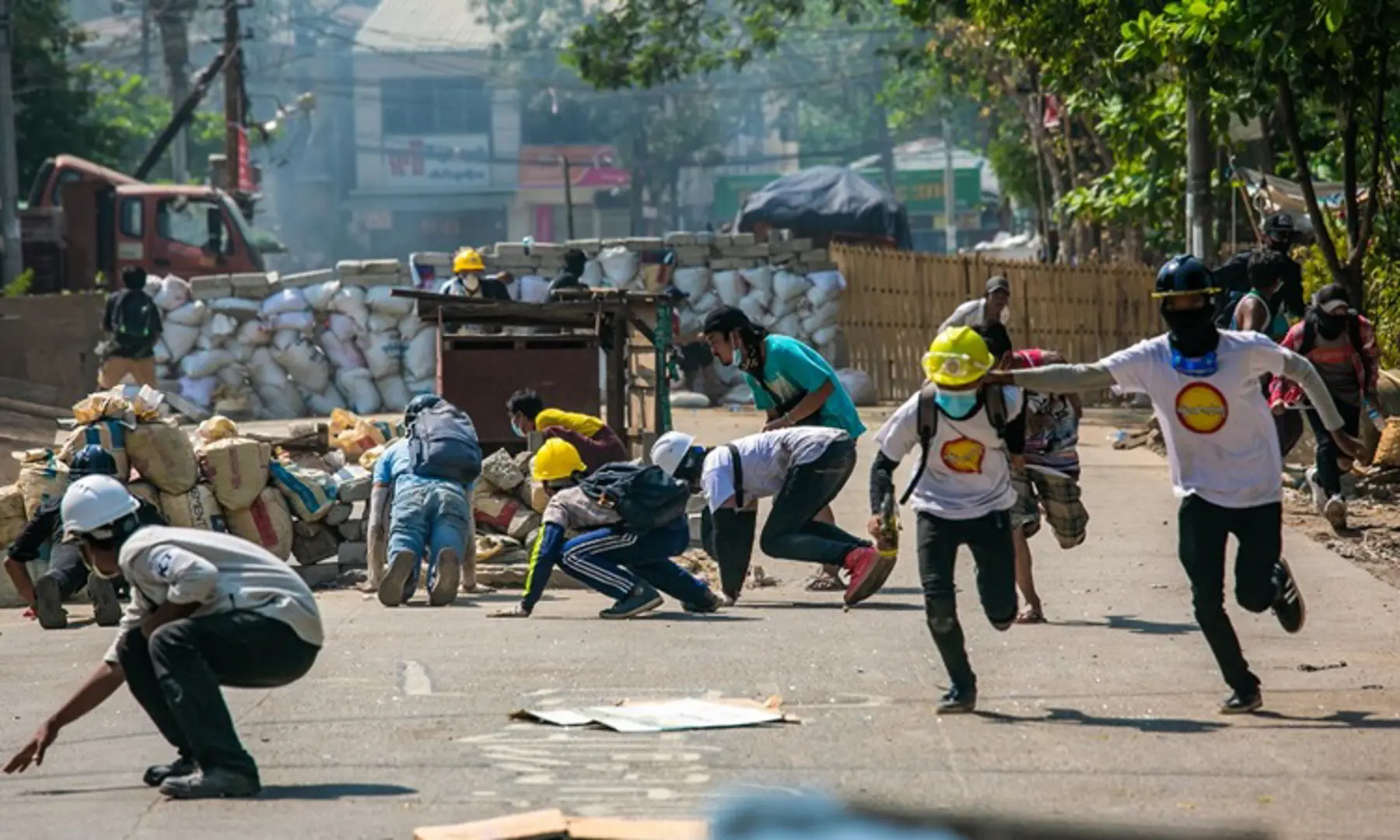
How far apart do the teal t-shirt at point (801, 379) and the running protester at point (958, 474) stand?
11.1ft

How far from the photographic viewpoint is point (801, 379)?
40.6 ft

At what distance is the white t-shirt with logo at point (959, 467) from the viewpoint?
28.9ft

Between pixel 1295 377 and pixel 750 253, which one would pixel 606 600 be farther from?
pixel 750 253

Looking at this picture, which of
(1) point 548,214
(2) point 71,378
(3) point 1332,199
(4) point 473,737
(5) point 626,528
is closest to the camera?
(4) point 473,737

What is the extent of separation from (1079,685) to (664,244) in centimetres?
1927

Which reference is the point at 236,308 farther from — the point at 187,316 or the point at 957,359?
the point at 957,359

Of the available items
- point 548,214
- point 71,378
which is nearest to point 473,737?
point 71,378

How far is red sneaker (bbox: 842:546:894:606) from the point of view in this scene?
1144 cm

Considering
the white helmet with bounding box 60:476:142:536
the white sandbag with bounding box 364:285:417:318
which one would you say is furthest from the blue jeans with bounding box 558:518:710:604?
the white sandbag with bounding box 364:285:417:318

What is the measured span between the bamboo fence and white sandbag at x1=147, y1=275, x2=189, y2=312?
7.52 metres

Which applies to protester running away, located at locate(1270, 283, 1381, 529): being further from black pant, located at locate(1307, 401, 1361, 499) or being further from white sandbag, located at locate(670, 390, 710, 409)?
white sandbag, located at locate(670, 390, 710, 409)

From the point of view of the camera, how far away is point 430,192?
8469 cm

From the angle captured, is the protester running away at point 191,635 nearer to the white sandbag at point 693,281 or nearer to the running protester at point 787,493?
the running protester at point 787,493

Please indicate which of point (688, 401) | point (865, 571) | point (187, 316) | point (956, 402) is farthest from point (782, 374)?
point (187, 316)
